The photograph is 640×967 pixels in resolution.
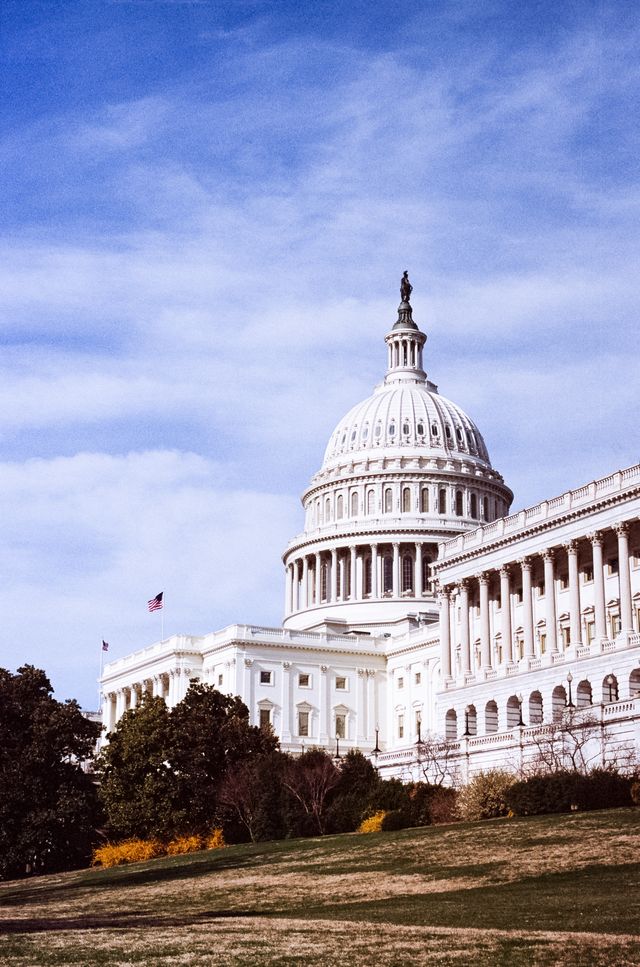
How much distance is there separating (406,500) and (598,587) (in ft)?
242

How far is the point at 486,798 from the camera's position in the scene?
247 ft

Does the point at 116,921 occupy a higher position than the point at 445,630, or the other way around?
the point at 445,630

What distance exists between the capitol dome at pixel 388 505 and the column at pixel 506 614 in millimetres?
48212

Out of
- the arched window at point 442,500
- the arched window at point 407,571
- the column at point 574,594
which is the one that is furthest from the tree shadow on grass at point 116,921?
the arched window at point 442,500

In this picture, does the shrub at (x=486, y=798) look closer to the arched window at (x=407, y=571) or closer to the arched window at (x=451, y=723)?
the arched window at (x=451, y=723)

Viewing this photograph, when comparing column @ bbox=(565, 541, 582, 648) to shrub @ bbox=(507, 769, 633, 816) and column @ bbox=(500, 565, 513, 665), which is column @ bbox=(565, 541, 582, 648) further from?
shrub @ bbox=(507, 769, 633, 816)

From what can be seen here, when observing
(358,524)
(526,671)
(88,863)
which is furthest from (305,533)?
(88,863)

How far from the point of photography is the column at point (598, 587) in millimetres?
101938

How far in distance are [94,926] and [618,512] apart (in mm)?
63330

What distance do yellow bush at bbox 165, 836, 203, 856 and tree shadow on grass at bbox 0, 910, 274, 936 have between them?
37.1 meters

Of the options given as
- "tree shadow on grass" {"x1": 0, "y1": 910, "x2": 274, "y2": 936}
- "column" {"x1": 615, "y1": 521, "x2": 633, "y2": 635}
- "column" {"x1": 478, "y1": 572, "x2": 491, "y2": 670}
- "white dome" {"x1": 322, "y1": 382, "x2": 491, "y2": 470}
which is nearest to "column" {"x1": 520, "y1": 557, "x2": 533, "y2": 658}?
"column" {"x1": 478, "y1": 572, "x2": 491, "y2": 670}

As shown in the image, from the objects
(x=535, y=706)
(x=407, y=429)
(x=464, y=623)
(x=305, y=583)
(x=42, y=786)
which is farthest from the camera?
(x=407, y=429)

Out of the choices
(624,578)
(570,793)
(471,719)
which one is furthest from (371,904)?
(471,719)

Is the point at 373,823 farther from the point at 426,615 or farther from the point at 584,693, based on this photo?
the point at 426,615
